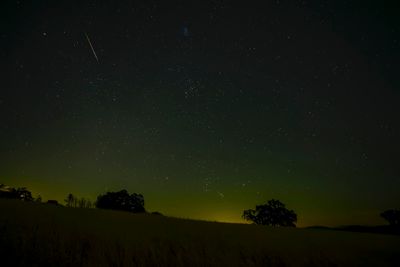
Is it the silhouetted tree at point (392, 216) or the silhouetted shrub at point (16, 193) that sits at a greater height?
the silhouetted shrub at point (16, 193)

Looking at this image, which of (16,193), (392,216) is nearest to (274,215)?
(392,216)

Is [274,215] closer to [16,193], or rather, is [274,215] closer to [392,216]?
[392,216]

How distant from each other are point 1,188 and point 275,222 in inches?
2317

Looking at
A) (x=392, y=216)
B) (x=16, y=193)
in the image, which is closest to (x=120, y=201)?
(x=16, y=193)

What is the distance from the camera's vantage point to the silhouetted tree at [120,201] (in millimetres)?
69188

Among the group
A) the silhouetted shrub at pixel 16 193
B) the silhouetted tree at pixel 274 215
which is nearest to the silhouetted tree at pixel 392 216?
the silhouetted tree at pixel 274 215

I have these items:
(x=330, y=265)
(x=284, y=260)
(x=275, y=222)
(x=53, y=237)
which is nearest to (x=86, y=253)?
(x=53, y=237)

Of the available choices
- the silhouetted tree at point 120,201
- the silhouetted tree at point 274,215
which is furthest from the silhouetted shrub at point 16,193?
the silhouetted tree at point 274,215

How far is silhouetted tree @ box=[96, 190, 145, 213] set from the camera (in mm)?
69188

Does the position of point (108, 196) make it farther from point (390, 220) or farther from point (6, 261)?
point (6, 261)

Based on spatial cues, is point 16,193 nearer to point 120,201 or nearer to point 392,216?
point 120,201

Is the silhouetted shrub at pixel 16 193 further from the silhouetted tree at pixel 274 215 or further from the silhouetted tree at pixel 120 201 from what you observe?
the silhouetted tree at pixel 274 215

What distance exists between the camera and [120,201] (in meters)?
69.4

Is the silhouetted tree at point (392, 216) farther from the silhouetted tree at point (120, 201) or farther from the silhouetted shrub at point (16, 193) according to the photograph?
the silhouetted shrub at point (16, 193)
